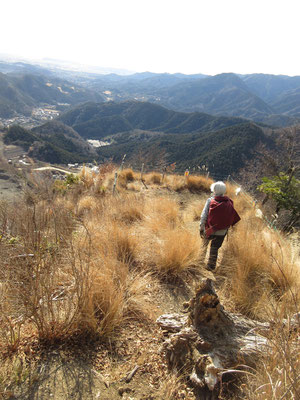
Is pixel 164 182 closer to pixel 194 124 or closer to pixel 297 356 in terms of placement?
pixel 297 356

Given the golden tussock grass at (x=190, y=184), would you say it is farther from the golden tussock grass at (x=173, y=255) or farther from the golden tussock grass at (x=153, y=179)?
the golden tussock grass at (x=173, y=255)

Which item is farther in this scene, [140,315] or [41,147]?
[41,147]

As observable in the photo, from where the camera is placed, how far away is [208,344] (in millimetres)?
1765

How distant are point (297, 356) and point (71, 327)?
167 centimetres

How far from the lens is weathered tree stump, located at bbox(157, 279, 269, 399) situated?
5.23 ft

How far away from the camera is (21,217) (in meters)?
2.60

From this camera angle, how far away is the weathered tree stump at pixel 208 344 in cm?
159

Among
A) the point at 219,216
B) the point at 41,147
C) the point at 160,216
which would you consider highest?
the point at 219,216

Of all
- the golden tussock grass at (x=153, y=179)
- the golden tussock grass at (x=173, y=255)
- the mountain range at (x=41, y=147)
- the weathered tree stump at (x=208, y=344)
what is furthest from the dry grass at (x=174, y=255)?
the mountain range at (x=41, y=147)

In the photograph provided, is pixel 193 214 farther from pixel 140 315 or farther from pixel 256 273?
pixel 140 315

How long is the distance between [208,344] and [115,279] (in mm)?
1148

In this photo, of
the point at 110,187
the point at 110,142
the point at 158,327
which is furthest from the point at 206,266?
the point at 110,142

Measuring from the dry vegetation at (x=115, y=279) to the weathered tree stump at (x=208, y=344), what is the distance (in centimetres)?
13

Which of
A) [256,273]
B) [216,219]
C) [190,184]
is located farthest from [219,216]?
[190,184]
